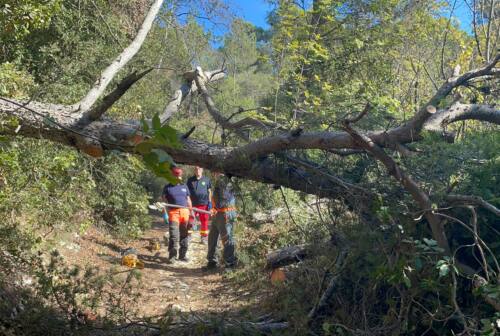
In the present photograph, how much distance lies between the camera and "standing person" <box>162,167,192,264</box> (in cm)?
891

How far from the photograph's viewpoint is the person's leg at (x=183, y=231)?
29.3 ft

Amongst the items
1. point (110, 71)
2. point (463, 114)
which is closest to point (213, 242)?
point (110, 71)

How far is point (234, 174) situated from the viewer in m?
4.95

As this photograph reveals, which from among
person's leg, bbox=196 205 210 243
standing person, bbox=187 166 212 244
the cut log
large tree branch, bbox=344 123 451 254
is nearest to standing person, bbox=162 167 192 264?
standing person, bbox=187 166 212 244

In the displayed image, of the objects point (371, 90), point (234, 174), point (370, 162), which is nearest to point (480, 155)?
point (370, 162)

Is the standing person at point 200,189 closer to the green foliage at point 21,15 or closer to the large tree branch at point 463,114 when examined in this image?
the green foliage at point 21,15

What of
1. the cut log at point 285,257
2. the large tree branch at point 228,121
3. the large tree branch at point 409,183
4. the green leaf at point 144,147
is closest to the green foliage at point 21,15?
the large tree branch at point 228,121

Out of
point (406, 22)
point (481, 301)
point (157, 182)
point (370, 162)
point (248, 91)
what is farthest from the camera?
point (248, 91)

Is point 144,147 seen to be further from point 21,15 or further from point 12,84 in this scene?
point 12,84

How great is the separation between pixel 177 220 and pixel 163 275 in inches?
44.3

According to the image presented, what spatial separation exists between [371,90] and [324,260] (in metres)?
6.53

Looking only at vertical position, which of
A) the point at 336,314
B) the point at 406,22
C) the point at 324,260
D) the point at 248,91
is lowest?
the point at 336,314

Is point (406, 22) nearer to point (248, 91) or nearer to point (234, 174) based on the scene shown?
point (234, 174)

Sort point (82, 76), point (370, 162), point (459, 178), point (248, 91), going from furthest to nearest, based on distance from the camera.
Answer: point (248, 91)
point (82, 76)
point (370, 162)
point (459, 178)
